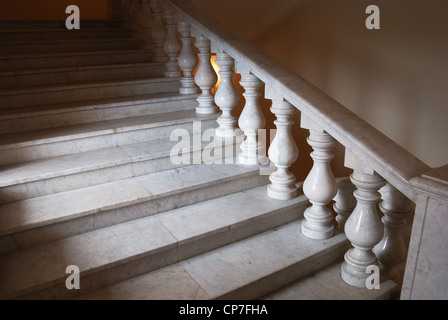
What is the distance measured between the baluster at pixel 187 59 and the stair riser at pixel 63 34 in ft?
3.39

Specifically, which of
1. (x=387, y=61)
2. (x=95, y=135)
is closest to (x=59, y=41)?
(x=95, y=135)

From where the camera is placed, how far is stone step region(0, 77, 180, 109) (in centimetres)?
269

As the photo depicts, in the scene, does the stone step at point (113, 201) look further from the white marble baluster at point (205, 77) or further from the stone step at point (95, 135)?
the white marble baluster at point (205, 77)

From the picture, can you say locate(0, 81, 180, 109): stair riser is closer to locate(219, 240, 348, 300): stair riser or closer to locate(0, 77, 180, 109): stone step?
locate(0, 77, 180, 109): stone step

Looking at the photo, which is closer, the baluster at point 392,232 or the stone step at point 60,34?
the baluster at point 392,232

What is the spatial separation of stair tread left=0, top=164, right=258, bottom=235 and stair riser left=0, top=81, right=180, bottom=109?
93cm

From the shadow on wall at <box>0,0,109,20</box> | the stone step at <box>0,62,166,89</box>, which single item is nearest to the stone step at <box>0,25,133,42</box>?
the stone step at <box>0,62,166,89</box>

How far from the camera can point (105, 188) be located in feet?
7.34

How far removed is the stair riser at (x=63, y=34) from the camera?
344 cm

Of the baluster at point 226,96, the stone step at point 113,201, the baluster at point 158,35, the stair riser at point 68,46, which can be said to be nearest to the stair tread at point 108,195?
the stone step at point 113,201
